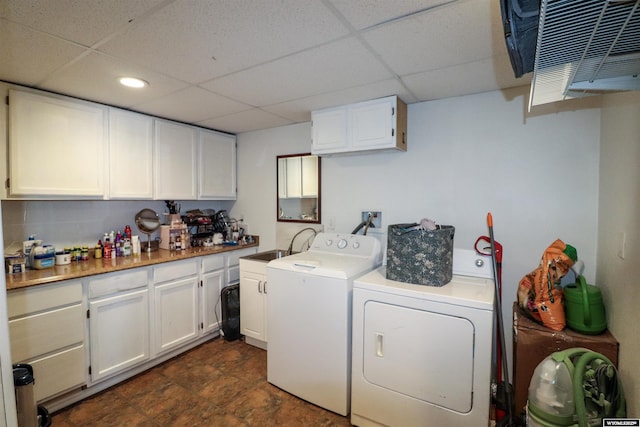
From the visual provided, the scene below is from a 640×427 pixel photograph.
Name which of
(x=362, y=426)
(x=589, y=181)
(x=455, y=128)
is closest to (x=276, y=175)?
(x=455, y=128)

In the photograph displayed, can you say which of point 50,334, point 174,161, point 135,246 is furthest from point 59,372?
point 174,161

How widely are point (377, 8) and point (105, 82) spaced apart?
5.84 feet

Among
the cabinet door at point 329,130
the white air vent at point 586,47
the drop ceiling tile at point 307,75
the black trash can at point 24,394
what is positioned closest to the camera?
Result: the white air vent at point 586,47

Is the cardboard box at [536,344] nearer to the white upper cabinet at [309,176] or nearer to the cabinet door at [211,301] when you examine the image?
the white upper cabinet at [309,176]

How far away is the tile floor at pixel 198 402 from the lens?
1879 millimetres

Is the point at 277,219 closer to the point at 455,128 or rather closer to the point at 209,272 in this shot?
the point at 209,272

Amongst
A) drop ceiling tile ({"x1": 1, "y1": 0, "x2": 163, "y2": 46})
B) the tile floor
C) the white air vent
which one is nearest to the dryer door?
the tile floor

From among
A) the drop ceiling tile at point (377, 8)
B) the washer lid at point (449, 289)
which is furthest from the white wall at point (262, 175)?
the drop ceiling tile at point (377, 8)

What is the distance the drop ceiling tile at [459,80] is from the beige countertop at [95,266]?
2.25 meters

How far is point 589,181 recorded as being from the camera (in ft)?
5.95

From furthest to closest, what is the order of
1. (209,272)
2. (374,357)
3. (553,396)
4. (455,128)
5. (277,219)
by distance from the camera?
(277,219)
(209,272)
(455,128)
(374,357)
(553,396)

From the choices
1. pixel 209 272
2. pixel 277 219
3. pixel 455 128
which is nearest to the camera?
pixel 455 128

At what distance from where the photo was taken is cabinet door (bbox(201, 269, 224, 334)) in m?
2.80

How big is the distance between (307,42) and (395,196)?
1425 millimetres
